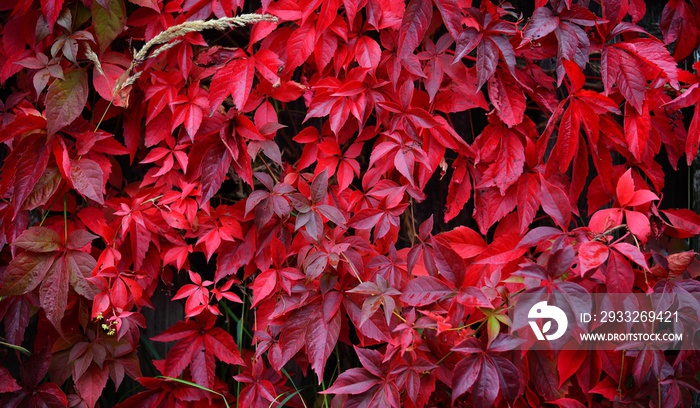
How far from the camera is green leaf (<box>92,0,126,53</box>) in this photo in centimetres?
156

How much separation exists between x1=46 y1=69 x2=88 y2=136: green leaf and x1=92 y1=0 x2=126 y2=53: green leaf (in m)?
0.11

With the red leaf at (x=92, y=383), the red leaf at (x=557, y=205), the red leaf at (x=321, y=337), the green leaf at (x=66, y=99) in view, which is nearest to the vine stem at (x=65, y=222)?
the green leaf at (x=66, y=99)

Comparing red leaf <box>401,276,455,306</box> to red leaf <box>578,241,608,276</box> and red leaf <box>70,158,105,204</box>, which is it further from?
A: red leaf <box>70,158,105,204</box>

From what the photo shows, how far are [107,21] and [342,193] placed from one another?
74cm

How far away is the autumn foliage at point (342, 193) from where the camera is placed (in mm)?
1356

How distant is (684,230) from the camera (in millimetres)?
1467

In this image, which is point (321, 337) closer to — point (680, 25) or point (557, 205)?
point (557, 205)

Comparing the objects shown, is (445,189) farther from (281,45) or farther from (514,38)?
(281,45)

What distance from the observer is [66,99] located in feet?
5.11

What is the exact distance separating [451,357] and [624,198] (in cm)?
53

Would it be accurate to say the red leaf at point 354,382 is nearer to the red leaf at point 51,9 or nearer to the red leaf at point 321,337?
the red leaf at point 321,337

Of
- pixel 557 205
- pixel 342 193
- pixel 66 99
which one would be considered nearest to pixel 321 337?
pixel 342 193

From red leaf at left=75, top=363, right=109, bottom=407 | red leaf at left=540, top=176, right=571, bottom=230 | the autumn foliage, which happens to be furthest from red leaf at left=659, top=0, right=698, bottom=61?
red leaf at left=75, top=363, right=109, bottom=407

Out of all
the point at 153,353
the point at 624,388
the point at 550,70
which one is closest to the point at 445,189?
the point at 550,70
